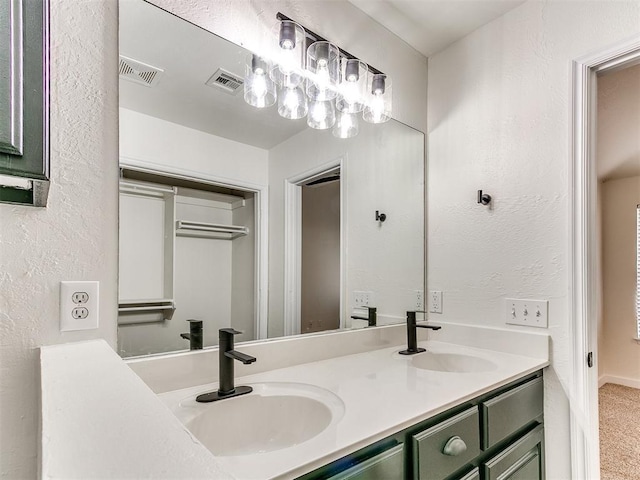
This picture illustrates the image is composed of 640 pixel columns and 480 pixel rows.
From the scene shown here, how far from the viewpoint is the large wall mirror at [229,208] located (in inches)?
42.8

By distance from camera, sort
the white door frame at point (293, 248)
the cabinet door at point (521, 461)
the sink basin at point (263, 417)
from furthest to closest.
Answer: the white door frame at point (293, 248), the cabinet door at point (521, 461), the sink basin at point (263, 417)

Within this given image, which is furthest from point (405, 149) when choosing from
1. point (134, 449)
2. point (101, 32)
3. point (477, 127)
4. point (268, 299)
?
point (134, 449)

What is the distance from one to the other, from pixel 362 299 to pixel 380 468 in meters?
0.91

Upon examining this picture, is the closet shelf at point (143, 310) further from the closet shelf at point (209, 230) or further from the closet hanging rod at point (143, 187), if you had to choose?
the closet hanging rod at point (143, 187)

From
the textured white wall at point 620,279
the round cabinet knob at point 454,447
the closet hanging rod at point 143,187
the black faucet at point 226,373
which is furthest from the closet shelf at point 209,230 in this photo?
the textured white wall at point 620,279

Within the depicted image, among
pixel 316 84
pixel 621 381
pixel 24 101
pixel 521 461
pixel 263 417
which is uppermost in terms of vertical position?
pixel 316 84

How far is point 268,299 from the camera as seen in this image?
1.39 metres

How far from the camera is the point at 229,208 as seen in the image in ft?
4.35

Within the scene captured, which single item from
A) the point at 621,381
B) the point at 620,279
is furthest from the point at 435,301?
the point at 621,381

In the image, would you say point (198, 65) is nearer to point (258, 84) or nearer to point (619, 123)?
point (258, 84)

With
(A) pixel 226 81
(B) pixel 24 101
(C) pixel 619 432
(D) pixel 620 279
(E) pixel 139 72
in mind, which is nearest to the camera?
(B) pixel 24 101

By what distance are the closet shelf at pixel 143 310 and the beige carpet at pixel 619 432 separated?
8.11 feet

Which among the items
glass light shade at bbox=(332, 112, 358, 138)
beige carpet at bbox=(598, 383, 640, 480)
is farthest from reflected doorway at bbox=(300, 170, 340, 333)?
beige carpet at bbox=(598, 383, 640, 480)

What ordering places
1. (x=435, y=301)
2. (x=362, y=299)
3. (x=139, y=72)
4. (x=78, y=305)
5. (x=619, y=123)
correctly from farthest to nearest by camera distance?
(x=619, y=123) < (x=435, y=301) < (x=362, y=299) < (x=139, y=72) < (x=78, y=305)
